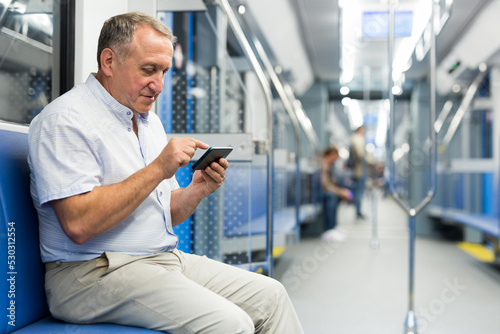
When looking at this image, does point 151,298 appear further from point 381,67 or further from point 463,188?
point 381,67

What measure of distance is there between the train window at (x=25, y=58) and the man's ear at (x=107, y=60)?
415mm

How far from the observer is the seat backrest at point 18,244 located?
4.24 ft

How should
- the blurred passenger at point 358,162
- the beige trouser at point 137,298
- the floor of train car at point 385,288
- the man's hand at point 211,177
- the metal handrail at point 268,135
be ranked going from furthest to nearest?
the blurred passenger at point 358,162, the floor of train car at point 385,288, the metal handrail at point 268,135, the man's hand at point 211,177, the beige trouser at point 137,298

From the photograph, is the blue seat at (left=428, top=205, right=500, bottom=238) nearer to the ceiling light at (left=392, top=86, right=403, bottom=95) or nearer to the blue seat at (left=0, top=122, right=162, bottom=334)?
the ceiling light at (left=392, top=86, right=403, bottom=95)

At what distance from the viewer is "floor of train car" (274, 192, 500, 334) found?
2.87 m

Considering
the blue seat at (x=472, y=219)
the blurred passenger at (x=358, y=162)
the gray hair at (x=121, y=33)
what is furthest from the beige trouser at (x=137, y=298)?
the blurred passenger at (x=358, y=162)

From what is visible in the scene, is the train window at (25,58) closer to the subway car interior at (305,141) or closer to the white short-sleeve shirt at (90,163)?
the subway car interior at (305,141)

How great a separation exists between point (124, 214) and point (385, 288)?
299 centimetres

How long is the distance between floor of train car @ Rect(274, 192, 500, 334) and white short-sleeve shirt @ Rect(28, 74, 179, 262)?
1609mm

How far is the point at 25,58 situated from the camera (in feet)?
5.67

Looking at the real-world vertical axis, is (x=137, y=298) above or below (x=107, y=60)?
below

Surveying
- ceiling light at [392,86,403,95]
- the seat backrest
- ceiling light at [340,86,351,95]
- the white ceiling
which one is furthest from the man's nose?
ceiling light at [340,86,351,95]

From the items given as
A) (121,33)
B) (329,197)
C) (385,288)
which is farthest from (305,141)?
(121,33)

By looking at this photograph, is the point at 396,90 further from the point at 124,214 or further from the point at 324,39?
the point at 124,214
